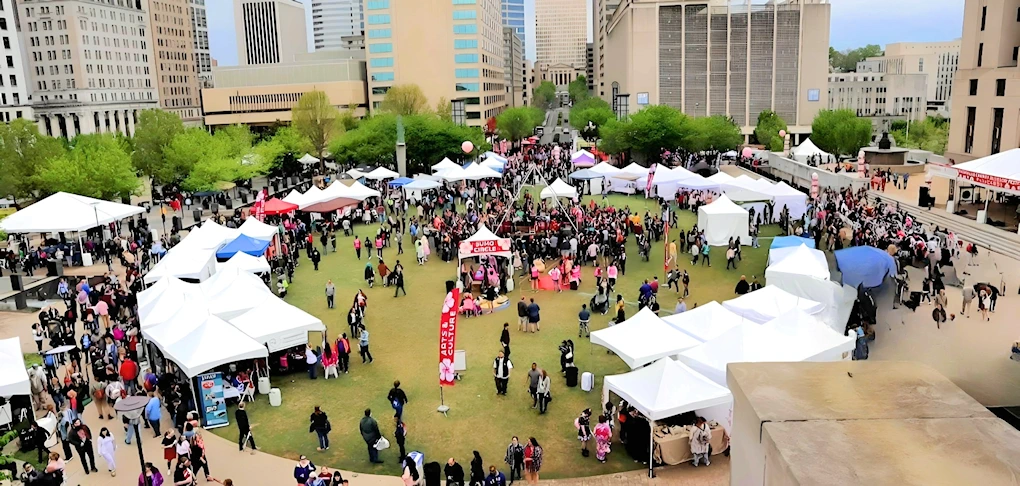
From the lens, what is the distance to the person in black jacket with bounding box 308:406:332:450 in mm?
13398

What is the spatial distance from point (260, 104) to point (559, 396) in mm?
95471

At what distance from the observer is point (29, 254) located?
28.3 metres

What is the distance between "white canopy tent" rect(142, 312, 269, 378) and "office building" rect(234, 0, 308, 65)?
172m

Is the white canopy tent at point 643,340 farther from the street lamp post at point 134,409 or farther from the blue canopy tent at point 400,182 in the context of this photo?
the blue canopy tent at point 400,182

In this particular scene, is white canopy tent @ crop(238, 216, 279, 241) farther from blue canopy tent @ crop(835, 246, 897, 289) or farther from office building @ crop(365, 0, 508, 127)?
office building @ crop(365, 0, 508, 127)

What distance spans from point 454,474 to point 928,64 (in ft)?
585

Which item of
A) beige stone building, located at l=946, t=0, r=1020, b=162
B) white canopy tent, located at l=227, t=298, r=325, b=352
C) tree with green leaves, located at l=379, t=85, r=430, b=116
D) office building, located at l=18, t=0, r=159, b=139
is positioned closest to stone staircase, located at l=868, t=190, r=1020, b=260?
beige stone building, located at l=946, t=0, r=1020, b=162

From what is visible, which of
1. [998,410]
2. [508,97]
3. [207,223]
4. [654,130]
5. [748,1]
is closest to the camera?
[998,410]

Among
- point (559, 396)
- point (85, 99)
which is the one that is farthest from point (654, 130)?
point (85, 99)

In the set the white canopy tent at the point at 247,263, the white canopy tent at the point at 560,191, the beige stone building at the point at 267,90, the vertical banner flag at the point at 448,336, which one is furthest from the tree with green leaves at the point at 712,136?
the beige stone building at the point at 267,90

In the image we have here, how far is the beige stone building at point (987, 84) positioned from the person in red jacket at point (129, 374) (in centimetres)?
4448

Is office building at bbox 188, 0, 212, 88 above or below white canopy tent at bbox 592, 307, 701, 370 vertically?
above

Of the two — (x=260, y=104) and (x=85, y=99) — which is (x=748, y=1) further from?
(x=85, y=99)

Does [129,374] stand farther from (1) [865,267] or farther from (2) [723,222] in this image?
(2) [723,222]
